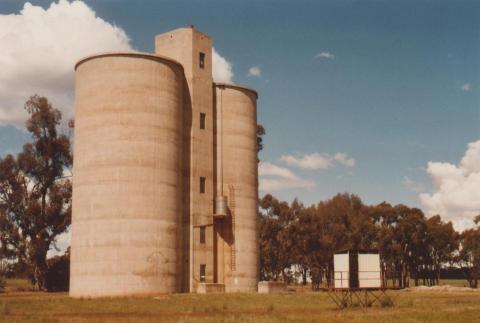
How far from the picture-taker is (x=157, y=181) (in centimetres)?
5156

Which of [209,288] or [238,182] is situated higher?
[238,182]

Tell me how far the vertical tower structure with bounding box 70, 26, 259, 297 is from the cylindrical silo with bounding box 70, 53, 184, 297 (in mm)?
84

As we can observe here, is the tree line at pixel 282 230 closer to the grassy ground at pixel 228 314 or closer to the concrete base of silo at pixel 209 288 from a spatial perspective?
the concrete base of silo at pixel 209 288

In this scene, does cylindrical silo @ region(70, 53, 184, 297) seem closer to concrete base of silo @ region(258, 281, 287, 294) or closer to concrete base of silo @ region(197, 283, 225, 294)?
concrete base of silo @ region(197, 283, 225, 294)

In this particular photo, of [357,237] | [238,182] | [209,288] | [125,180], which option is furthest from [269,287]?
[357,237]

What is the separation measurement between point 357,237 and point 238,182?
41.0 metres

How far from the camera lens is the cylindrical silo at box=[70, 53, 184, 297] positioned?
162ft

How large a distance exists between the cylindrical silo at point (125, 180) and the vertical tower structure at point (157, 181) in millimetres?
84

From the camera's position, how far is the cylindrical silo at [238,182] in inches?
2355

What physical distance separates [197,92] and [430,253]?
6602 cm

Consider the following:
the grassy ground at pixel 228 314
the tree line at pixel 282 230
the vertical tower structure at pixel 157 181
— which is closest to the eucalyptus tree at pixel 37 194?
the tree line at pixel 282 230

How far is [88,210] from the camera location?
1977 inches

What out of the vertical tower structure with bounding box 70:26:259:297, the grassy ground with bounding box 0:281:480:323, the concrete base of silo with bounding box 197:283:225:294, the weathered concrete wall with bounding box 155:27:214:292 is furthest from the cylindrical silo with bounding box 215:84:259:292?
the grassy ground with bounding box 0:281:480:323

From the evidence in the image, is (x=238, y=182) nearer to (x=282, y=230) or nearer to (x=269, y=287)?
(x=269, y=287)
